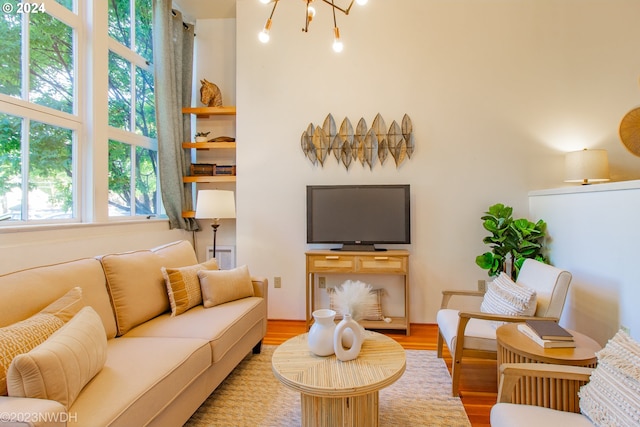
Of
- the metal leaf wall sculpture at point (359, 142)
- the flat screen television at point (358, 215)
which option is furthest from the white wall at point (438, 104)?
the flat screen television at point (358, 215)

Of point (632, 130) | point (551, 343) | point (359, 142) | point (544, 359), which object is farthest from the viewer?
point (359, 142)

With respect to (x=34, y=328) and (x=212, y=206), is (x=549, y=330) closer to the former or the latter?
(x=34, y=328)

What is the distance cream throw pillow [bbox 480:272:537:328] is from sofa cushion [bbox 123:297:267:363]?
5.68ft

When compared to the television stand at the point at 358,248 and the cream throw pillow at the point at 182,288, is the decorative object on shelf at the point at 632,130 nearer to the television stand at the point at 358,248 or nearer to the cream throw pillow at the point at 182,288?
the television stand at the point at 358,248

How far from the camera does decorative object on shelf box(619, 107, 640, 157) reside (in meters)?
3.06

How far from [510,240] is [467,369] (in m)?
1.30

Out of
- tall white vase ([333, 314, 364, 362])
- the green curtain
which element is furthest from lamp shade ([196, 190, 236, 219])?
tall white vase ([333, 314, 364, 362])

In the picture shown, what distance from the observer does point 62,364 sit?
1.23 meters

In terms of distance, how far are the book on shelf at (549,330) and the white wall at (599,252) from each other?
0.67 m

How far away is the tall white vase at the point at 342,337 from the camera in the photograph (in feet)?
5.75

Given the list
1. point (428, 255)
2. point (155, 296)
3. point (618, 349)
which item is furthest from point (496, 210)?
point (155, 296)

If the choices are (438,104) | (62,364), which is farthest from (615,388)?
(438,104)

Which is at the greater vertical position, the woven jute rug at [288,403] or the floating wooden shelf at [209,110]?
the floating wooden shelf at [209,110]

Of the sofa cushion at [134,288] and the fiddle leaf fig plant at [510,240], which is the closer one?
the sofa cushion at [134,288]
